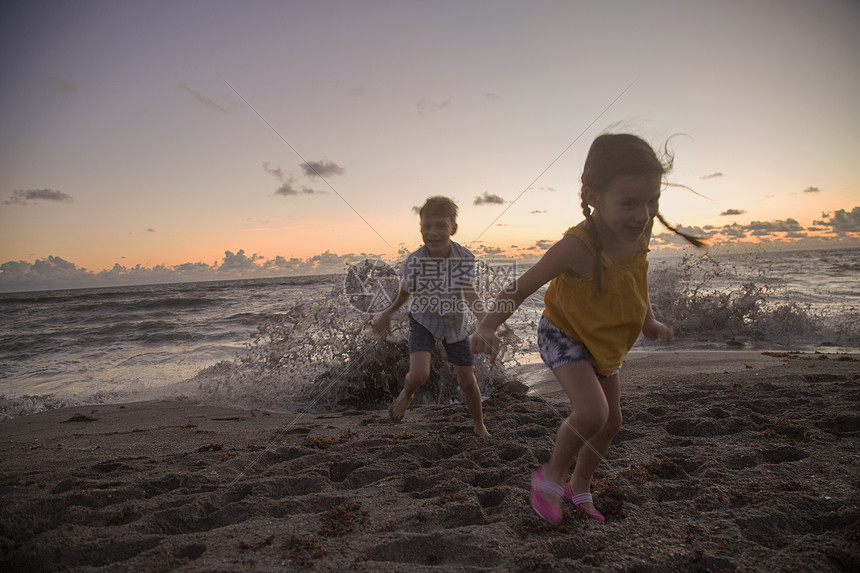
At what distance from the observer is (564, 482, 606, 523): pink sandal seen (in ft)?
6.63

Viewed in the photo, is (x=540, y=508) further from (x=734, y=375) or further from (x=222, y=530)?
(x=734, y=375)

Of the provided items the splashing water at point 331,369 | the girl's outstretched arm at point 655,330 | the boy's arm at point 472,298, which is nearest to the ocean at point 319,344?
the splashing water at point 331,369

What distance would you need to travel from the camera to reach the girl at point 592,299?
2.01 meters

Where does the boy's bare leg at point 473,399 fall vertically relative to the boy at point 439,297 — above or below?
below

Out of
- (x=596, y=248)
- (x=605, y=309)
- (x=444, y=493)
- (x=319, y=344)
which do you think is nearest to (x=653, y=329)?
(x=605, y=309)

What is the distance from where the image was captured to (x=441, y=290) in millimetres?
3602

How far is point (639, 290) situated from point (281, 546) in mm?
1979

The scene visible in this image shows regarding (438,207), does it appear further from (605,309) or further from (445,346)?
(605,309)

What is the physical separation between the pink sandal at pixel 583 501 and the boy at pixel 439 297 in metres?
1.30

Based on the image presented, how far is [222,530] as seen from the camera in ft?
6.49

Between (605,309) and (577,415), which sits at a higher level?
(605,309)

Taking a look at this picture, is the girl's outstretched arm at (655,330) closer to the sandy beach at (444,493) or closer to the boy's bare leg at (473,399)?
the sandy beach at (444,493)

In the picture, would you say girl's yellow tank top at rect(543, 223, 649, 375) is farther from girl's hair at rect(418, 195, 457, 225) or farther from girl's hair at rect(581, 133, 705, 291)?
girl's hair at rect(418, 195, 457, 225)

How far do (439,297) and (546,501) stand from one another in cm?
186
